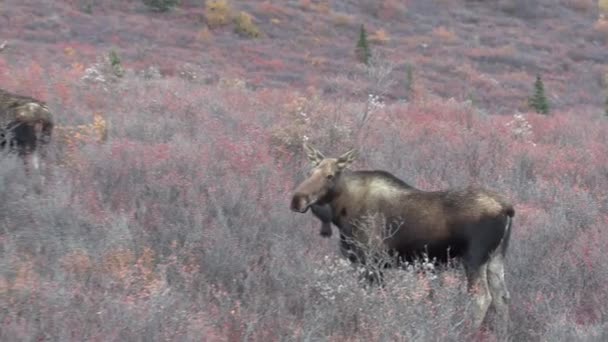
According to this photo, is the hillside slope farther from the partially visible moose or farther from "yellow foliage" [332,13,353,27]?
the partially visible moose

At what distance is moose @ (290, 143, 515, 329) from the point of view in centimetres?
542

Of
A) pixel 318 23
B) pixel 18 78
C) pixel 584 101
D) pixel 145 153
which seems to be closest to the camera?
pixel 145 153

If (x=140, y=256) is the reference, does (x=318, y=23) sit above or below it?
below

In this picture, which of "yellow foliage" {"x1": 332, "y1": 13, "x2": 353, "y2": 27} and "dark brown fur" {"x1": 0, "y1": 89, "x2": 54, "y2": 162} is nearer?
"dark brown fur" {"x1": 0, "y1": 89, "x2": 54, "y2": 162}

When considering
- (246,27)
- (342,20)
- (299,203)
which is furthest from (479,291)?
(342,20)

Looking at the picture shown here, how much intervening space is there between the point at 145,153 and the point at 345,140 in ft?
11.4

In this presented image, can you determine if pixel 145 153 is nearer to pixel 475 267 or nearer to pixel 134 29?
pixel 475 267

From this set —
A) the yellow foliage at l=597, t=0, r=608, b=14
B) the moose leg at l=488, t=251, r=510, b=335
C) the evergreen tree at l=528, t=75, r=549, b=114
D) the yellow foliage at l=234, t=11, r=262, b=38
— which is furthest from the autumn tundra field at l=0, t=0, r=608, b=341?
the yellow foliage at l=597, t=0, r=608, b=14

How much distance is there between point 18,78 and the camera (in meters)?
11.9

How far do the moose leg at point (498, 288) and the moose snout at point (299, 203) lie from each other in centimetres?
151

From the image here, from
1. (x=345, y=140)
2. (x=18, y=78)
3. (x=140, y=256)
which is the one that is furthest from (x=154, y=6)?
(x=140, y=256)

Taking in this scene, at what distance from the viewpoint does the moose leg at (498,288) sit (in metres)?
5.57

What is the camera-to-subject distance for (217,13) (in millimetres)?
41531

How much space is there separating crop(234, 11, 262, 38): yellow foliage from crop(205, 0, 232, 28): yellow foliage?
657 mm
